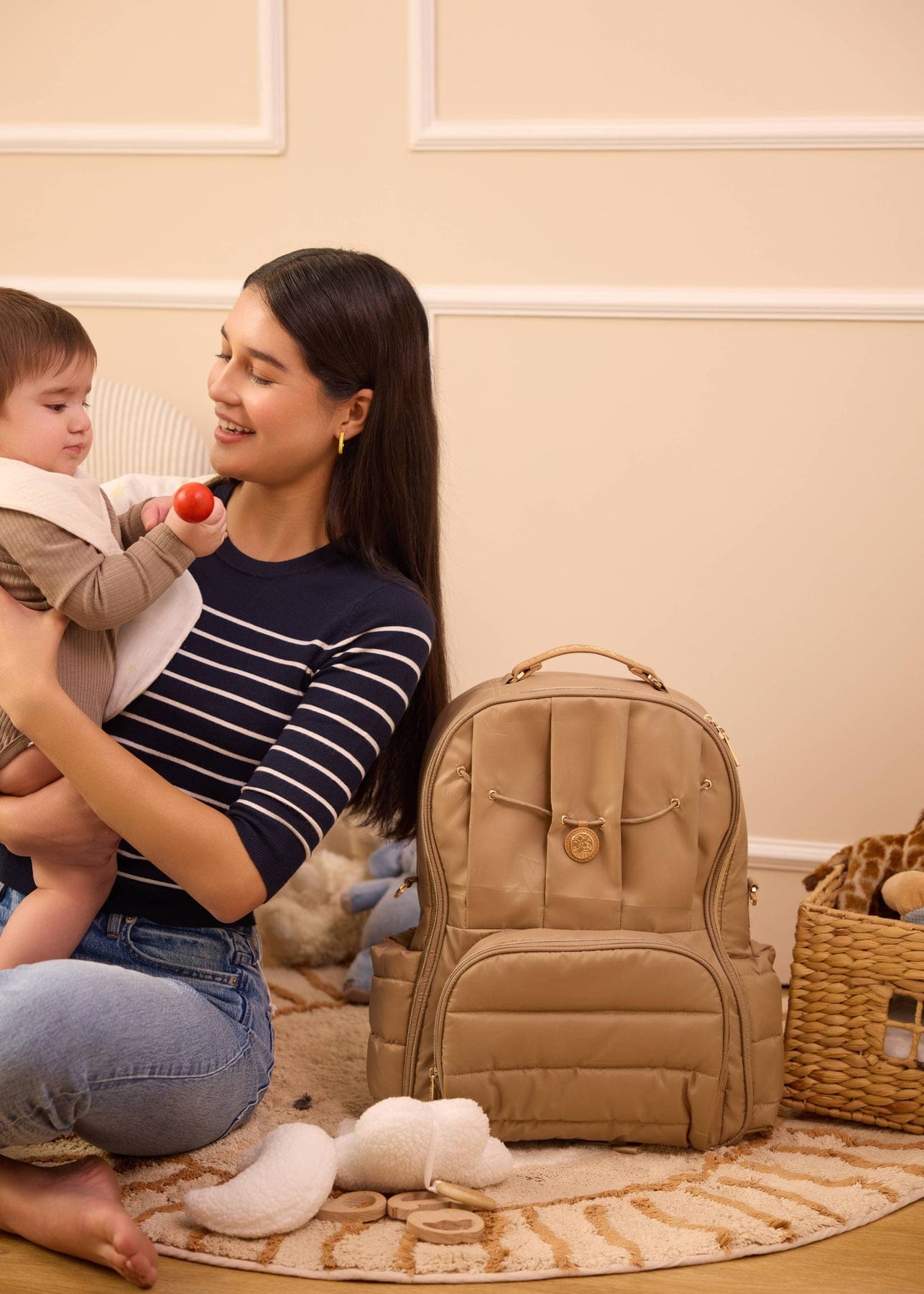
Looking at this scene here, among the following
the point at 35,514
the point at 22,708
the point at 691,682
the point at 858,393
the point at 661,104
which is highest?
the point at 661,104

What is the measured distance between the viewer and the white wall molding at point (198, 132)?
2.10m

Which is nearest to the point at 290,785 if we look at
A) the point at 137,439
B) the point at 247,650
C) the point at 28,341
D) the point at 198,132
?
the point at 247,650

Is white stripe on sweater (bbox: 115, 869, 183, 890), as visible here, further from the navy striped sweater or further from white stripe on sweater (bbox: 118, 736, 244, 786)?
white stripe on sweater (bbox: 118, 736, 244, 786)

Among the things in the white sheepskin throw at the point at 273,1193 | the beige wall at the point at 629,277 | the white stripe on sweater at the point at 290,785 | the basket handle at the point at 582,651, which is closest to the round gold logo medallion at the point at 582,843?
the basket handle at the point at 582,651

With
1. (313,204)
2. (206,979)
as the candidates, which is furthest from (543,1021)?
(313,204)

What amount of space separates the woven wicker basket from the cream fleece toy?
42 centimetres

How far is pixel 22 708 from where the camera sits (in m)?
1.15

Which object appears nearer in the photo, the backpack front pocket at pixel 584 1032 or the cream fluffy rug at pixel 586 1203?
the cream fluffy rug at pixel 586 1203

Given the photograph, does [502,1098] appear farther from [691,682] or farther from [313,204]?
[313,204]

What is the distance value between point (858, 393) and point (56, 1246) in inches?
66.2

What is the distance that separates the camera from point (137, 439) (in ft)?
6.61

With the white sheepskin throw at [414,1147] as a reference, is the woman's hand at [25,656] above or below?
above

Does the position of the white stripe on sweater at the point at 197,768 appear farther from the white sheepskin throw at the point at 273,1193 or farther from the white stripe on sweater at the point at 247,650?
the white sheepskin throw at the point at 273,1193

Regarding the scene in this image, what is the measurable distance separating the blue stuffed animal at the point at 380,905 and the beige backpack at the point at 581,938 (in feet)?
1.55
